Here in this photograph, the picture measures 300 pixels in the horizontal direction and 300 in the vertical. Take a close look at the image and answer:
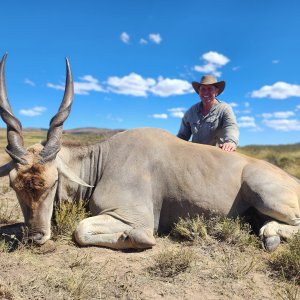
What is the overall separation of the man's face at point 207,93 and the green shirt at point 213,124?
0.18 meters

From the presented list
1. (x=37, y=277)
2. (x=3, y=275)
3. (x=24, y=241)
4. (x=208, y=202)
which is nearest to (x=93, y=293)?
(x=37, y=277)

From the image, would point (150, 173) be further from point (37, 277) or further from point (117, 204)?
point (37, 277)

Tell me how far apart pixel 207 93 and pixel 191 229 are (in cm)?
348

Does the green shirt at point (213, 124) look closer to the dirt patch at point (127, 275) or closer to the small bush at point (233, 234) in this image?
the small bush at point (233, 234)

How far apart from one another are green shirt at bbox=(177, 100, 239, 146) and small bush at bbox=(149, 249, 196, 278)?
3547mm

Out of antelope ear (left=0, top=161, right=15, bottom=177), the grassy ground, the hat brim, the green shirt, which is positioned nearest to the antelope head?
antelope ear (left=0, top=161, right=15, bottom=177)

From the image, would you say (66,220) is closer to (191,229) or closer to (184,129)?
(191,229)

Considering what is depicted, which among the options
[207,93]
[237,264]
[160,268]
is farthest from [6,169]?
[207,93]

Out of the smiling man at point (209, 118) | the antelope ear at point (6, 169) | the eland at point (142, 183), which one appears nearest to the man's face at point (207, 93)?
the smiling man at point (209, 118)

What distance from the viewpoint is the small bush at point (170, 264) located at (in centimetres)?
409

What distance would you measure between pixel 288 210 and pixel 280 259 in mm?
1154

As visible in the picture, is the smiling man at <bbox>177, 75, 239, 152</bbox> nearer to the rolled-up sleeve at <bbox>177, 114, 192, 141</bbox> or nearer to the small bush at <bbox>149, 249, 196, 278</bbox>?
the rolled-up sleeve at <bbox>177, 114, 192, 141</bbox>

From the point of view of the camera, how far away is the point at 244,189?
223 inches

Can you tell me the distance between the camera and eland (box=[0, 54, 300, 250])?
16.2ft
